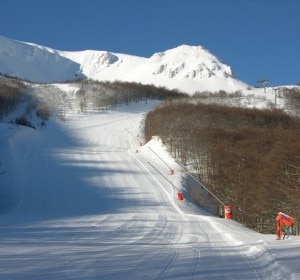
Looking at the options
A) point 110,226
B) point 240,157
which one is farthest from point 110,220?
point 240,157

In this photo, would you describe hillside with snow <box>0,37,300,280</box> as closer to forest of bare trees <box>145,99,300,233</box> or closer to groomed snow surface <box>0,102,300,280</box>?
groomed snow surface <box>0,102,300,280</box>

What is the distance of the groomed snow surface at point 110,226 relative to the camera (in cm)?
1016

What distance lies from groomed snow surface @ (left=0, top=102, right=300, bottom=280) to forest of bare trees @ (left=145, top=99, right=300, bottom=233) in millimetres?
4688

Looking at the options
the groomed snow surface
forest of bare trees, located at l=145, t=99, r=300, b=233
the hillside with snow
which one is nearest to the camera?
the groomed snow surface

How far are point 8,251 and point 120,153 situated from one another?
4979 cm

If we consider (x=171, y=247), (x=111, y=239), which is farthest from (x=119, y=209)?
(x=171, y=247)

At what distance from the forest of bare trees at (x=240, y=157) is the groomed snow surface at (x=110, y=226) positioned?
469 centimetres

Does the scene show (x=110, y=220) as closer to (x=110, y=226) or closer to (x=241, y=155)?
(x=110, y=226)

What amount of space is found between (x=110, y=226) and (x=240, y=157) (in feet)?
120

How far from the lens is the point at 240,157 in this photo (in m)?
54.8

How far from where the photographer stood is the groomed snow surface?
400 inches

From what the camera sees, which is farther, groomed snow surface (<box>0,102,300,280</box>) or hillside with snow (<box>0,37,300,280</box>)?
hillside with snow (<box>0,37,300,280</box>)

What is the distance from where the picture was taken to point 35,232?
698 inches

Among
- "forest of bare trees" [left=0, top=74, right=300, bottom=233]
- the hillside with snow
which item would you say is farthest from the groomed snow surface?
"forest of bare trees" [left=0, top=74, right=300, bottom=233]
